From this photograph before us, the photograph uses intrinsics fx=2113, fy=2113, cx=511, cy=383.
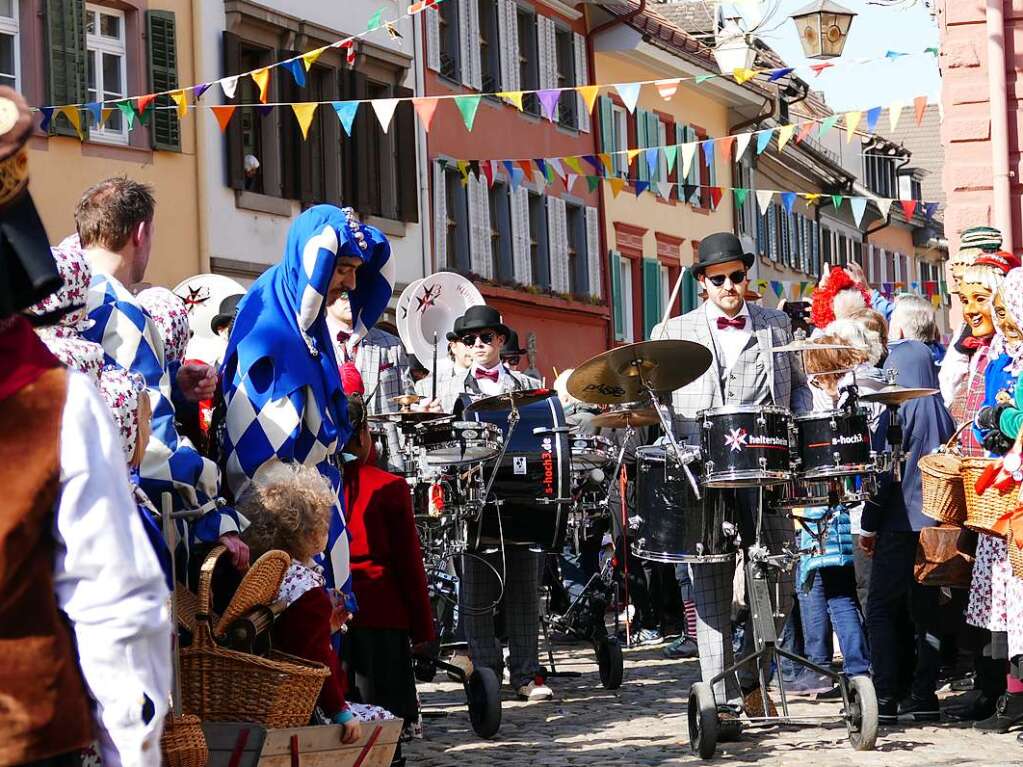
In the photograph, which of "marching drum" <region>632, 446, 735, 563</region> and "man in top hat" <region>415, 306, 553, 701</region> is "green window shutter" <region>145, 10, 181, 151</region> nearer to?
"man in top hat" <region>415, 306, 553, 701</region>

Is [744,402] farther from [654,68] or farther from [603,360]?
[654,68]

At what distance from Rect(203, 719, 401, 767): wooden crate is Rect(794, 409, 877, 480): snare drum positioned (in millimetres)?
2838

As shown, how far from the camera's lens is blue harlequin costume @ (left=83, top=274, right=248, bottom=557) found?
5.59 metres

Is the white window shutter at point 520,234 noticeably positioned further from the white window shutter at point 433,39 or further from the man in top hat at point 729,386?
the man in top hat at point 729,386

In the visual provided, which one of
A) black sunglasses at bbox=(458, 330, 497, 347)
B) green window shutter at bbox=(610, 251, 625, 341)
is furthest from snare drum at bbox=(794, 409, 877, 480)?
green window shutter at bbox=(610, 251, 625, 341)

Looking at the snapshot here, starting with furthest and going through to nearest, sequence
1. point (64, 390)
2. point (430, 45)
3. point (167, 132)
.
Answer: point (430, 45) < point (167, 132) < point (64, 390)

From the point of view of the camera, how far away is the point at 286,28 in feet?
81.6

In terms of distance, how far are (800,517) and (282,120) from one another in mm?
16602

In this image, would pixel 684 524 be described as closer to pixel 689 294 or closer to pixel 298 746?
pixel 298 746

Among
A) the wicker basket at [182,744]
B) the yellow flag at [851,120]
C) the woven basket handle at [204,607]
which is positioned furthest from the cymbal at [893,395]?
the yellow flag at [851,120]

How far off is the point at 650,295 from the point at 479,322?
27785 millimetres

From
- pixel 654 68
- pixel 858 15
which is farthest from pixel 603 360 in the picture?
pixel 654 68

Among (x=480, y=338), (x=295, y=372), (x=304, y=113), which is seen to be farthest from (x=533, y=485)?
(x=304, y=113)

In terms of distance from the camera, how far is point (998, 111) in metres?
15.8
